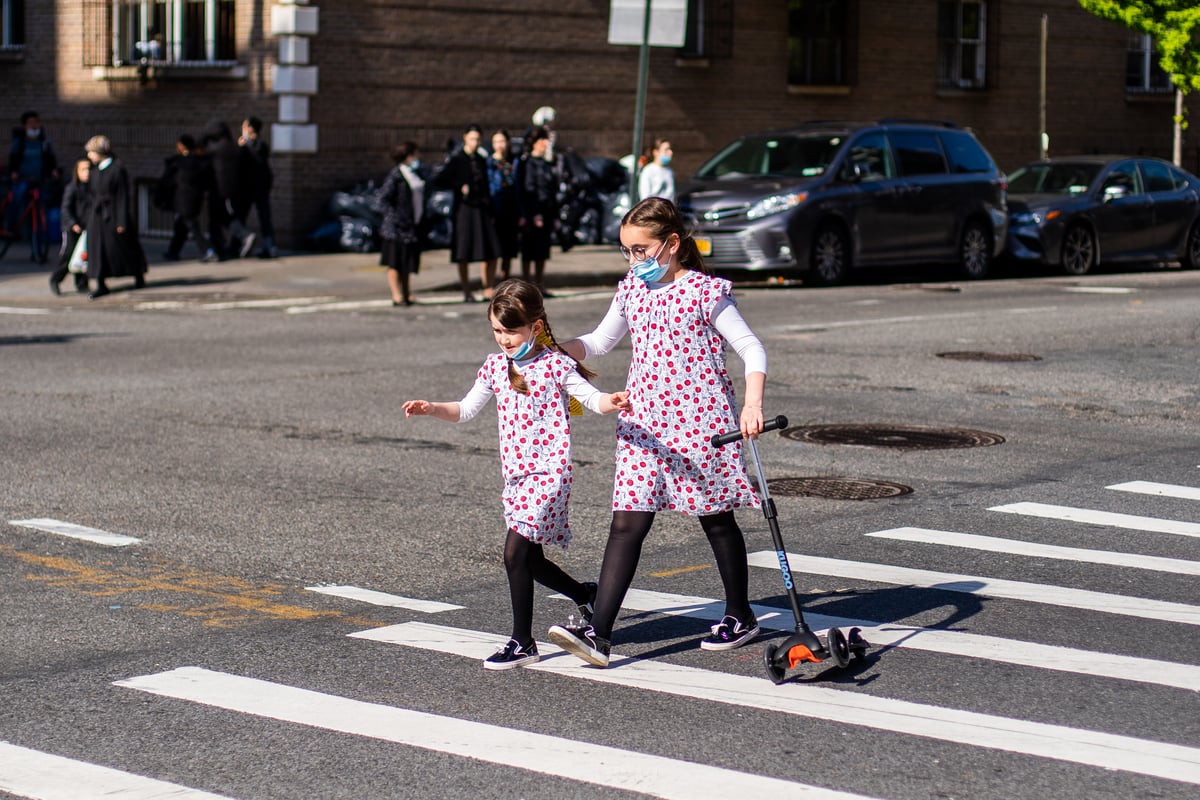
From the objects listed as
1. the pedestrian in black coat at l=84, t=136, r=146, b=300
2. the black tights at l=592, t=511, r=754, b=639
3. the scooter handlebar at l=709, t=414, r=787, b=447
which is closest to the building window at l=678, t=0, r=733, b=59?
the pedestrian in black coat at l=84, t=136, r=146, b=300

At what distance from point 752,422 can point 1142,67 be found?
3640 centimetres

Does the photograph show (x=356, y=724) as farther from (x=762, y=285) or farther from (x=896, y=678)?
(x=762, y=285)

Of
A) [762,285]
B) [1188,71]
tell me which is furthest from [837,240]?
[1188,71]

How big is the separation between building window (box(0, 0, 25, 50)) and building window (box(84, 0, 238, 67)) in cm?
238

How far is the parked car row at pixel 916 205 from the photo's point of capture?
2216cm

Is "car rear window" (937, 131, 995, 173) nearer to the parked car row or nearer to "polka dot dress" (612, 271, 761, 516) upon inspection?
the parked car row

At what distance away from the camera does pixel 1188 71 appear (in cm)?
2588

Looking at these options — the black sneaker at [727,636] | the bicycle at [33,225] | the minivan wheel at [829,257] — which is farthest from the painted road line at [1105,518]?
the bicycle at [33,225]

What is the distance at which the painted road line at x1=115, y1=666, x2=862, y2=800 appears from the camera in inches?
189

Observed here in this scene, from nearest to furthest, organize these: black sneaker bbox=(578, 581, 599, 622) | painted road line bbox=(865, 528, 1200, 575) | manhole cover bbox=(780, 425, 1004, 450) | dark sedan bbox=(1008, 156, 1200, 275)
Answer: black sneaker bbox=(578, 581, 599, 622) < painted road line bbox=(865, 528, 1200, 575) < manhole cover bbox=(780, 425, 1004, 450) < dark sedan bbox=(1008, 156, 1200, 275)

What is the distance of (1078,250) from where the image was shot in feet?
81.8

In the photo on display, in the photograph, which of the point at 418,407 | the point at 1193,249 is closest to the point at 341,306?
the point at 1193,249

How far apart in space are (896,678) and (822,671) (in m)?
0.23

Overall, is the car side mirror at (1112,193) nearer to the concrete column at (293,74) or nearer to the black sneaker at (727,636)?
the concrete column at (293,74)
